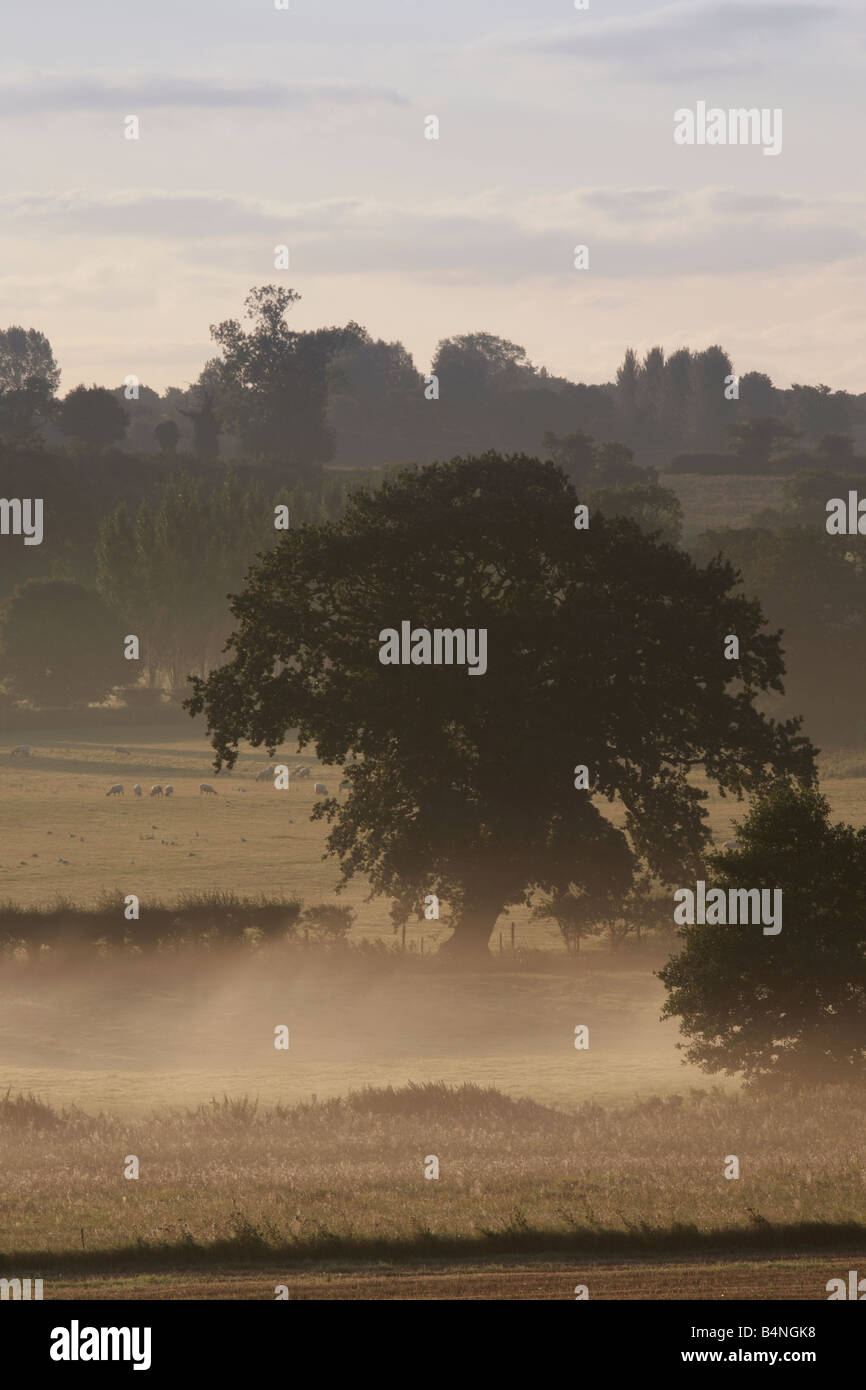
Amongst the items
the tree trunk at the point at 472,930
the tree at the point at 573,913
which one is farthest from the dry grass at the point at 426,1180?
the tree trunk at the point at 472,930

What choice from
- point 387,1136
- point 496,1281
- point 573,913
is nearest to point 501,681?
point 573,913

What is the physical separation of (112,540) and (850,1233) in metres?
129

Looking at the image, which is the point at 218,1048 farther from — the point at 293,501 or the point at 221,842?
the point at 293,501

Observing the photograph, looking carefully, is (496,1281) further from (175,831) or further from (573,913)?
(175,831)

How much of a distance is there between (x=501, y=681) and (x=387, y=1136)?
59.8 feet

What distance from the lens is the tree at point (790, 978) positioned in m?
28.4

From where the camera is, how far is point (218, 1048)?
36719 mm

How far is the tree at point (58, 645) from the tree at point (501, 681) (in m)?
92.3

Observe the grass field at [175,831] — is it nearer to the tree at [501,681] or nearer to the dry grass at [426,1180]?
the tree at [501,681]

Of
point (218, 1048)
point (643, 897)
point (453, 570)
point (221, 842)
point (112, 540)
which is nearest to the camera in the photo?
point (218, 1048)

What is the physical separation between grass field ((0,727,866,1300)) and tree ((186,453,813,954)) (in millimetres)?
4341
